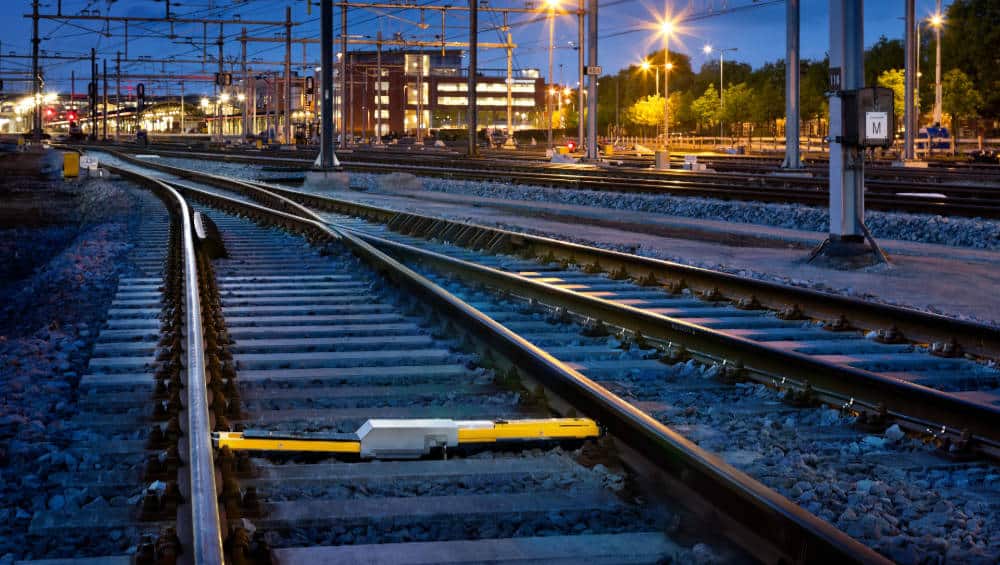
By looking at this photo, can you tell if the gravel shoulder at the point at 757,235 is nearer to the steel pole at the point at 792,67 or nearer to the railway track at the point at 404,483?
the railway track at the point at 404,483

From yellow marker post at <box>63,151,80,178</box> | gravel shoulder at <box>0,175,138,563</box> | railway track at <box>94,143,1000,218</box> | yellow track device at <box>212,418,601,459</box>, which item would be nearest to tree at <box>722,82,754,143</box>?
railway track at <box>94,143,1000,218</box>

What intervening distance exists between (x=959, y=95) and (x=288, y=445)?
6641 cm

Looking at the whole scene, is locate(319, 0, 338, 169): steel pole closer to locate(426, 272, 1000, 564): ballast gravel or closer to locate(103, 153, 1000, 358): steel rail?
locate(103, 153, 1000, 358): steel rail

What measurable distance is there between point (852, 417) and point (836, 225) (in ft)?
28.1

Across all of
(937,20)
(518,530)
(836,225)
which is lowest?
(518,530)

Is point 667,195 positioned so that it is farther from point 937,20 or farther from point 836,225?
point 937,20

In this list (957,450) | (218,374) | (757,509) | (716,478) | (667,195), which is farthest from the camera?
(667,195)

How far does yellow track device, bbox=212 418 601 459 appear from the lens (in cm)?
506

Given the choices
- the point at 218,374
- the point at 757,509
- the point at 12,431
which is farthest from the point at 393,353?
the point at 757,509

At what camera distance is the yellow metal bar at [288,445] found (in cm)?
505

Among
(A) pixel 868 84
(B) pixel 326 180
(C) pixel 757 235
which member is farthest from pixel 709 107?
(C) pixel 757 235

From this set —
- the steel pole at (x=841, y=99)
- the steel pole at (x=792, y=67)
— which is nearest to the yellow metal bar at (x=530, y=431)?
the steel pole at (x=841, y=99)

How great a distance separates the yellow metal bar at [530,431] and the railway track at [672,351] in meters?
0.16

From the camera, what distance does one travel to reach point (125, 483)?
15.7 feet
